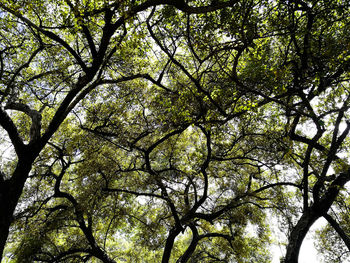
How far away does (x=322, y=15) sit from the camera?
462 cm

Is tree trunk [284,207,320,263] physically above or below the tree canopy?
below

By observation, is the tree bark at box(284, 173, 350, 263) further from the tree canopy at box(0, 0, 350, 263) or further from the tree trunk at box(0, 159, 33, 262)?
the tree trunk at box(0, 159, 33, 262)

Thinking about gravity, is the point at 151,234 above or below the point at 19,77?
below

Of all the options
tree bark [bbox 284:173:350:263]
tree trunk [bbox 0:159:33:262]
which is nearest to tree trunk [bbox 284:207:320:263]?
tree bark [bbox 284:173:350:263]

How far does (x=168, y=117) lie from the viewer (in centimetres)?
691

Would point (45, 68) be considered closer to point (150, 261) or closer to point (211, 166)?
point (211, 166)

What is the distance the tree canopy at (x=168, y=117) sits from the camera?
180 inches

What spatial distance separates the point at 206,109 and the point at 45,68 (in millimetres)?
5338

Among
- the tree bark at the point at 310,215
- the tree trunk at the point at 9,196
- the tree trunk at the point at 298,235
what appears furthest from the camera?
the tree bark at the point at 310,215

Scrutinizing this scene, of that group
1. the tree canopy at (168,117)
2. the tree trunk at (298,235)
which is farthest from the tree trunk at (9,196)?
the tree trunk at (298,235)

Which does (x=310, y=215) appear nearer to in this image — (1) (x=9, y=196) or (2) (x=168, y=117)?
(2) (x=168, y=117)

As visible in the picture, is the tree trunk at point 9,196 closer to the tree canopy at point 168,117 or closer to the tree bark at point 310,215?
the tree canopy at point 168,117

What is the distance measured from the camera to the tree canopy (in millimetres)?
4566

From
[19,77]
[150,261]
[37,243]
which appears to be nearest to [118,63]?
[19,77]
